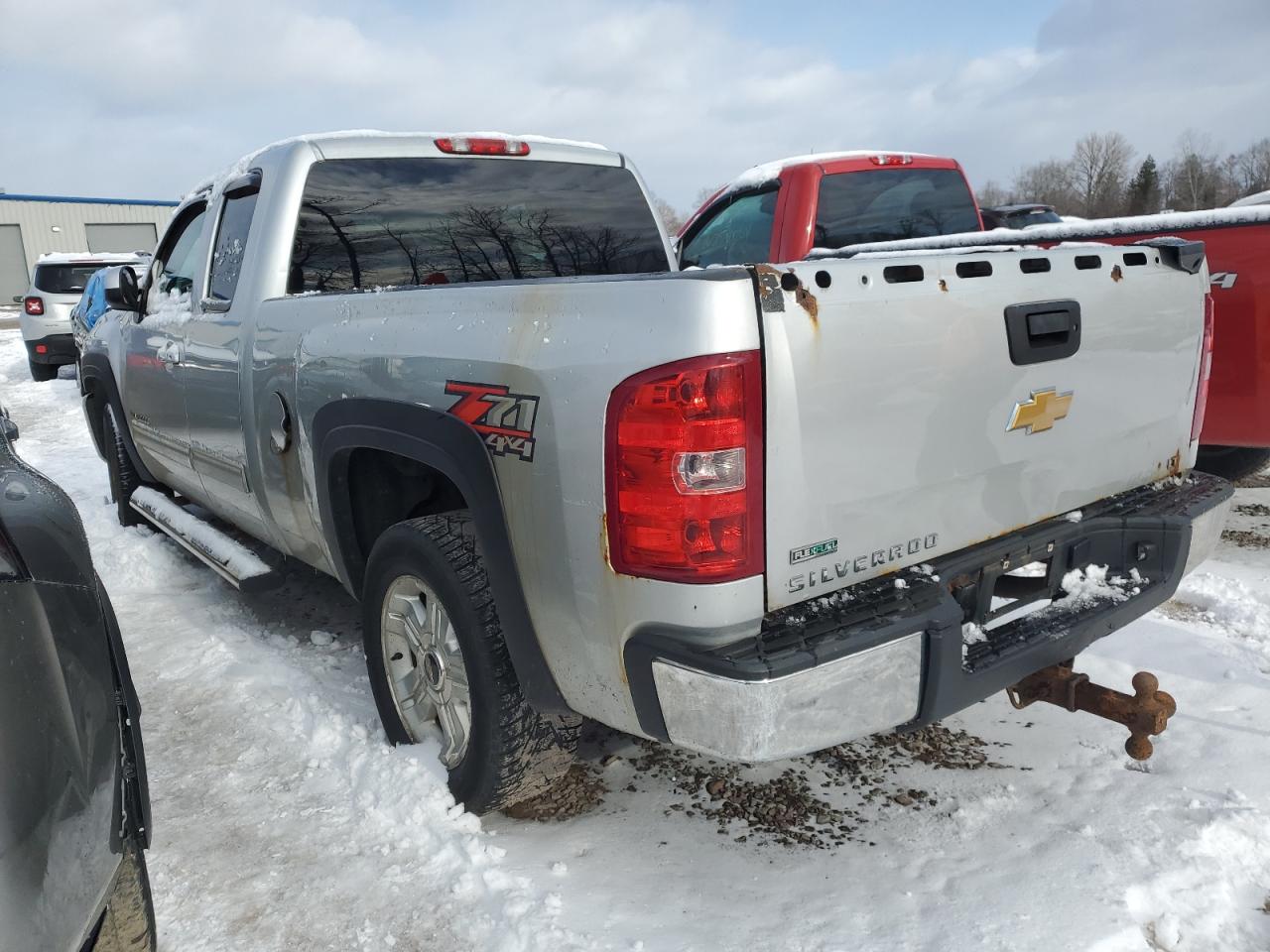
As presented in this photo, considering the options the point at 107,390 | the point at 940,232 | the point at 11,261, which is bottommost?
the point at 107,390

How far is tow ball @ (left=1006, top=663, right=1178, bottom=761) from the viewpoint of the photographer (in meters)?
2.42

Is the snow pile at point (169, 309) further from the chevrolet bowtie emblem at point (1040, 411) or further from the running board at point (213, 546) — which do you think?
the chevrolet bowtie emblem at point (1040, 411)

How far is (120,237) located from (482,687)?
46613 mm

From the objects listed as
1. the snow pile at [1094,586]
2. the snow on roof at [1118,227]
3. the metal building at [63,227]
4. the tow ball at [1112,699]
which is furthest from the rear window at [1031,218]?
the metal building at [63,227]

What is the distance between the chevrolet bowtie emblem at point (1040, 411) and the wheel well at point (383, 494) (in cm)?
167

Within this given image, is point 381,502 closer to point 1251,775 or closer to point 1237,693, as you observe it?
point 1251,775

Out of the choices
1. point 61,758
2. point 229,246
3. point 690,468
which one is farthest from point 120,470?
point 690,468

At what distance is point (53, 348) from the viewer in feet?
45.6

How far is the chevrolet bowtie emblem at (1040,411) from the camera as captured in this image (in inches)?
91.0

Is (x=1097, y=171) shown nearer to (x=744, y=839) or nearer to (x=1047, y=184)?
(x=1047, y=184)

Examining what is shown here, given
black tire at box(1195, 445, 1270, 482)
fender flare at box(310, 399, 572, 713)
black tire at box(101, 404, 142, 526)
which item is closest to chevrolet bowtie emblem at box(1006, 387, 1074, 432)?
fender flare at box(310, 399, 572, 713)

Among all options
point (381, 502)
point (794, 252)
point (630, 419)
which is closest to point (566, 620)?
point (630, 419)

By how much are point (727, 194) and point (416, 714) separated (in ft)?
13.9

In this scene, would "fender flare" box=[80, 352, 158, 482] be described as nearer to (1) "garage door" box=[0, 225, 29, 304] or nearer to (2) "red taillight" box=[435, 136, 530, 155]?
(2) "red taillight" box=[435, 136, 530, 155]
